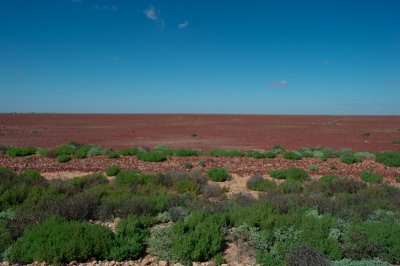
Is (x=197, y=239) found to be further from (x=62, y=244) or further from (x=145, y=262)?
(x=62, y=244)

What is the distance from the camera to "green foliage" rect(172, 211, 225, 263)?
19.5ft

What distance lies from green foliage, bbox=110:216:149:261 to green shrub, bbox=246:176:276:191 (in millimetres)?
5874

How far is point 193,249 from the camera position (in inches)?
237

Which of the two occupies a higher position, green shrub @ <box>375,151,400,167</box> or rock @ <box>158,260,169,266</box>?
green shrub @ <box>375,151,400,167</box>

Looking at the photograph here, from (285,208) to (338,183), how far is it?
14.4 ft

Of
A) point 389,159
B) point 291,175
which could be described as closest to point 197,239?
point 291,175

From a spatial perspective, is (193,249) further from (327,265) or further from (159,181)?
(159,181)

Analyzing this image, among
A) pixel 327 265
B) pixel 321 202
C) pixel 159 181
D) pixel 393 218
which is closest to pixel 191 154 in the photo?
pixel 159 181

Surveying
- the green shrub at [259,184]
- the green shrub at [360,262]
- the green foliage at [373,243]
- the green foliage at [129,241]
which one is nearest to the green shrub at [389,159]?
the green shrub at [259,184]

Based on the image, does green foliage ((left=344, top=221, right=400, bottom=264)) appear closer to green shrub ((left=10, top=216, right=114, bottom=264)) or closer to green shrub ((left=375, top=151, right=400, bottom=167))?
green shrub ((left=10, top=216, right=114, bottom=264))

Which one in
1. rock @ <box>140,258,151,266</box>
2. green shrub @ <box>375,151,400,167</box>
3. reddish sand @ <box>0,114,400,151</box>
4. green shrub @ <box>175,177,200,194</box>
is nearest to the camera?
rock @ <box>140,258,151,266</box>

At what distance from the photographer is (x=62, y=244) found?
228 inches

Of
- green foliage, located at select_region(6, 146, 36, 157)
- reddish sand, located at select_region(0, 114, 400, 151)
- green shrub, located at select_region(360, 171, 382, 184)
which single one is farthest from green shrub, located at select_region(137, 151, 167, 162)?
green shrub, located at select_region(360, 171, 382, 184)

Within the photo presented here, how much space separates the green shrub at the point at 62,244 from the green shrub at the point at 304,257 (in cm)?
333
